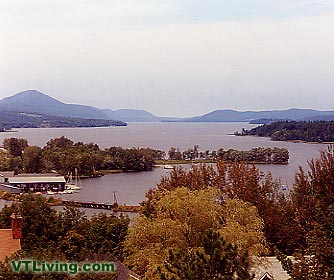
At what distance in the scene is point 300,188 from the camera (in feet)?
46.1

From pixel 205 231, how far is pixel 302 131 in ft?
229

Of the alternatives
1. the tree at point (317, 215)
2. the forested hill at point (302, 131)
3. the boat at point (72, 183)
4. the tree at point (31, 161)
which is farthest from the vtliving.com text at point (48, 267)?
the forested hill at point (302, 131)

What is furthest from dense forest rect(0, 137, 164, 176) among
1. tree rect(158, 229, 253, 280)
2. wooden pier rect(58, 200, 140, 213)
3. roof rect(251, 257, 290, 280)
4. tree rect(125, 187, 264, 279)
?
tree rect(158, 229, 253, 280)

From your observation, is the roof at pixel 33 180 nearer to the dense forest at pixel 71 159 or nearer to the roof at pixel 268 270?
the dense forest at pixel 71 159

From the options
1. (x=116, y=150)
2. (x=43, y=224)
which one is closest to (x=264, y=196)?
(x=43, y=224)

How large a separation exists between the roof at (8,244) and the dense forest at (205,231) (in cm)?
42

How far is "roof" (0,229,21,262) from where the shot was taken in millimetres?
7541

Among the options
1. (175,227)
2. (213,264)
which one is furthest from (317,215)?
(175,227)

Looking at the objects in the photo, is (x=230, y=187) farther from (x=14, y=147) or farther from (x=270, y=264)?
(x=14, y=147)

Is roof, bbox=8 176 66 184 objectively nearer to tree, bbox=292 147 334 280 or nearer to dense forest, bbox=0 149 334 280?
dense forest, bbox=0 149 334 280

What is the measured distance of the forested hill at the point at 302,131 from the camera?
6669 centimetres

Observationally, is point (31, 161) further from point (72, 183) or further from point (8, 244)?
point (8, 244)

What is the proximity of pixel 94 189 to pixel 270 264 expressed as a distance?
2385cm

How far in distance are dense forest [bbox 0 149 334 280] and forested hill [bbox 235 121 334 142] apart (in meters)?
52.8
